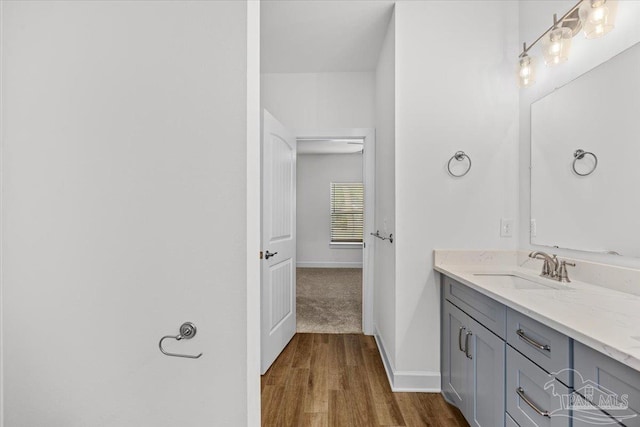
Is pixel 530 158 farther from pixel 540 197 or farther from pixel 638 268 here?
pixel 638 268

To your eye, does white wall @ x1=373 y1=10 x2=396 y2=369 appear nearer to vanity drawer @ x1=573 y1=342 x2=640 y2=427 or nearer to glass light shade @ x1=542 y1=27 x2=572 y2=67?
glass light shade @ x1=542 y1=27 x2=572 y2=67

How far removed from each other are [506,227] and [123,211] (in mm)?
2315

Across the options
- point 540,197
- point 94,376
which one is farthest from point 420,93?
point 94,376

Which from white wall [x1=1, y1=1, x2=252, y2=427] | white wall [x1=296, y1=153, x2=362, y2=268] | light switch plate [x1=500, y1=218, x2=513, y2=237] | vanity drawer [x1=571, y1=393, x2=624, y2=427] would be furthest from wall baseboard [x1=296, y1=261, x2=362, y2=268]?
white wall [x1=1, y1=1, x2=252, y2=427]

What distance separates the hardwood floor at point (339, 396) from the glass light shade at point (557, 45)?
2.15 meters

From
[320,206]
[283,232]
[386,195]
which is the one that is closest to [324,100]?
[386,195]

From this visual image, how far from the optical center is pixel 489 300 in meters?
1.55

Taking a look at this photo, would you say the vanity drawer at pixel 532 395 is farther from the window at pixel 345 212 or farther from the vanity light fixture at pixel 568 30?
the window at pixel 345 212

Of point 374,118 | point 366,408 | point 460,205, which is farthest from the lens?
point 374,118

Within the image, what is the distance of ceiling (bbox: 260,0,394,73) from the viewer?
7.80 ft

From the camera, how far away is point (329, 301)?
15.1 ft

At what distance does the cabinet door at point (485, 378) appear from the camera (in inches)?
57.2

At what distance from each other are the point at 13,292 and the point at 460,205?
2357 millimetres

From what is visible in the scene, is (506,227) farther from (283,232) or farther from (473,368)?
(283,232)
